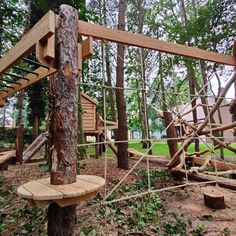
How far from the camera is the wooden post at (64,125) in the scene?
1755 millimetres

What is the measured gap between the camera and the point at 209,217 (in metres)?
2.68

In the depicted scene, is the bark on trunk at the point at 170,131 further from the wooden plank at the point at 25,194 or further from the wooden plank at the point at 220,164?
the wooden plank at the point at 25,194

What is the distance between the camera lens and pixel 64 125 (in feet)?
5.86

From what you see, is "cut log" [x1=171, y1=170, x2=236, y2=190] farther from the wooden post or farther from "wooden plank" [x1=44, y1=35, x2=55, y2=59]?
"wooden plank" [x1=44, y1=35, x2=55, y2=59]

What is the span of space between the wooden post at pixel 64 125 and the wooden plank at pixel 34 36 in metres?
0.13

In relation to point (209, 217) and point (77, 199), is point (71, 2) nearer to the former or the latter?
point (77, 199)

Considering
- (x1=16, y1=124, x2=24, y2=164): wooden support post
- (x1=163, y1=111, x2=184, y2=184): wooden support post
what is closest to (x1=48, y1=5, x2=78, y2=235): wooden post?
(x1=163, y1=111, x2=184, y2=184): wooden support post

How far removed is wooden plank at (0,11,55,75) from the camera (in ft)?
5.61

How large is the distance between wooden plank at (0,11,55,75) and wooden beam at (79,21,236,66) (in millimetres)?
407

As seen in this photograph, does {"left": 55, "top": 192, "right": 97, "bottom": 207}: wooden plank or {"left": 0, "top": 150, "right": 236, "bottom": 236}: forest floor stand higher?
{"left": 55, "top": 192, "right": 97, "bottom": 207}: wooden plank

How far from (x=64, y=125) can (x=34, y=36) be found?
2.72 ft

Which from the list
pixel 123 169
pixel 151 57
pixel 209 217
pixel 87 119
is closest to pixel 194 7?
pixel 151 57

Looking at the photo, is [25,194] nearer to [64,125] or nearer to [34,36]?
[64,125]

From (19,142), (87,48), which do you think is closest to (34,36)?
(87,48)
